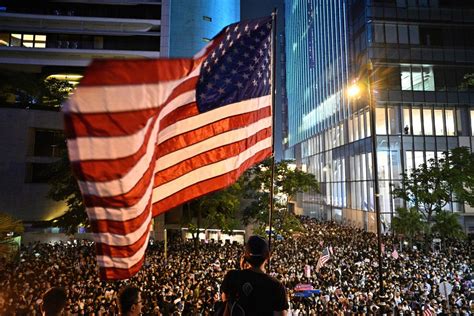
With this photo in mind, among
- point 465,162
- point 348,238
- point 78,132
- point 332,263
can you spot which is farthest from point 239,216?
point 78,132

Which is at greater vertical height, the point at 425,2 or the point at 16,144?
the point at 425,2

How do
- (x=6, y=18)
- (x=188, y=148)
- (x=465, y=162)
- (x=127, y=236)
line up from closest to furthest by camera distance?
(x=127, y=236) < (x=188, y=148) < (x=465, y=162) < (x=6, y=18)

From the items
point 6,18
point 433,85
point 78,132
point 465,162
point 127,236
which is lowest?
point 127,236

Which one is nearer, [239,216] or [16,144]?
[16,144]

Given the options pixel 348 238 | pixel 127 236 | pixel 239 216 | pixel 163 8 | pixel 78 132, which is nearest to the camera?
pixel 78 132

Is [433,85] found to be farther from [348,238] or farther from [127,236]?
[127,236]

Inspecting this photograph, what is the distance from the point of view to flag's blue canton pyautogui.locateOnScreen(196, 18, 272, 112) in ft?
17.6

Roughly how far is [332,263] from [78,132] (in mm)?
19992

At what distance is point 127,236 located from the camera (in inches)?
153

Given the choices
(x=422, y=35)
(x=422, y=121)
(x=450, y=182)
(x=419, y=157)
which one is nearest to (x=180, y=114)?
(x=450, y=182)

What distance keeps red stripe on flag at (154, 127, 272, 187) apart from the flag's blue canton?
27.6 inches

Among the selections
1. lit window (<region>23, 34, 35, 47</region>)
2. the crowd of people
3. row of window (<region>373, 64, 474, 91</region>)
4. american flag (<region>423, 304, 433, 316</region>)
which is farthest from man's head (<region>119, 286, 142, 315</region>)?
lit window (<region>23, 34, 35, 47</region>)

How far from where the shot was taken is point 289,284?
15336 mm

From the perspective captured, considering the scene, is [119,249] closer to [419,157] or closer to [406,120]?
[419,157]
